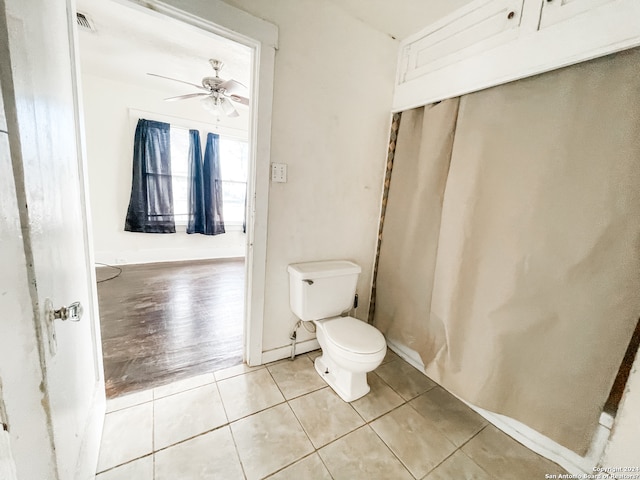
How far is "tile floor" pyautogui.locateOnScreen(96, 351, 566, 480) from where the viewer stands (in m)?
1.10

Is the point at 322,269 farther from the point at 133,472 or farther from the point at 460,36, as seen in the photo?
the point at 460,36

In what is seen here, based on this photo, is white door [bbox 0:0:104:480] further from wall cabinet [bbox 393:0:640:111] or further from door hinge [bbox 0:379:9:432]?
wall cabinet [bbox 393:0:640:111]

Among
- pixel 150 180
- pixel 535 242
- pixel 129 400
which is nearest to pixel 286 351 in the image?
pixel 129 400

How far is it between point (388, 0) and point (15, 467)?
2.19 m

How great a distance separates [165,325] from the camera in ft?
6.93

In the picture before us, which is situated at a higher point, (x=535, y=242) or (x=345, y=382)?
(x=535, y=242)

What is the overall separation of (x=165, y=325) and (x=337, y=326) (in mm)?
1515

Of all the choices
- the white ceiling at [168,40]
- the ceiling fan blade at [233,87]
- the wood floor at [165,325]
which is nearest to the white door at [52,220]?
the wood floor at [165,325]

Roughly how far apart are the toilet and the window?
281 cm

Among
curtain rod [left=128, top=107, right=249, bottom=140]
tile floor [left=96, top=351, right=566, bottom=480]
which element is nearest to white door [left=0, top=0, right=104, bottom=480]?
tile floor [left=96, top=351, right=566, bottom=480]

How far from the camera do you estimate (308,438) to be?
1.24 m

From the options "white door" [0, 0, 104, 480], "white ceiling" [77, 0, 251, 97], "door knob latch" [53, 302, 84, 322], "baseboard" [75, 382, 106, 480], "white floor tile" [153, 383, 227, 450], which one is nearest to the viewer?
"white door" [0, 0, 104, 480]

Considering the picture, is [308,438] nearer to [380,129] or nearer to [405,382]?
[405,382]

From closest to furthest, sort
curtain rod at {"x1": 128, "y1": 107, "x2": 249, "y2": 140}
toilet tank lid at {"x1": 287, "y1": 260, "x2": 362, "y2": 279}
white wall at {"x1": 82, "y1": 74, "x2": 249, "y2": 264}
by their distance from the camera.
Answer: toilet tank lid at {"x1": 287, "y1": 260, "x2": 362, "y2": 279}, white wall at {"x1": 82, "y1": 74, "x2": 249, "y2": 264}, curtain rod at {"x1": 128, "y1": 107, "x2": 249, "y2": 140}
